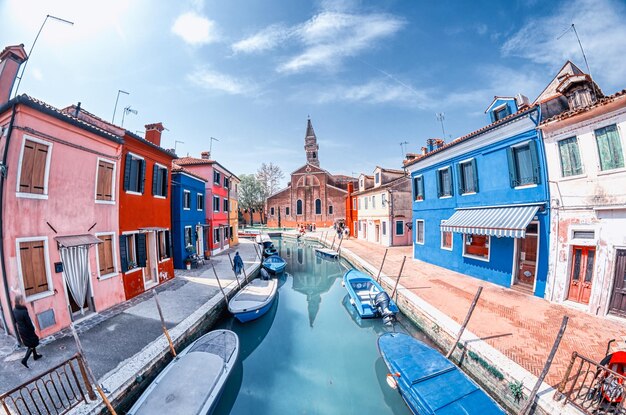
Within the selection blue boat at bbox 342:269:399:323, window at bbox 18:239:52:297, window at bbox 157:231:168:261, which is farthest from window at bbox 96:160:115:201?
blue boat at bbox 342:269:399:323

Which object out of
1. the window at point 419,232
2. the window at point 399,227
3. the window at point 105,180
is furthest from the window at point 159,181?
the window at point 399,227

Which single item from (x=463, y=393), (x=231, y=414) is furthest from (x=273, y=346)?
(x=463, y=393)

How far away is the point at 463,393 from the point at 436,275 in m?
9.41

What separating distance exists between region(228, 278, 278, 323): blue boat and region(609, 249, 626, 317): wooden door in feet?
40.4

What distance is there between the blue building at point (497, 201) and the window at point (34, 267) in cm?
1588

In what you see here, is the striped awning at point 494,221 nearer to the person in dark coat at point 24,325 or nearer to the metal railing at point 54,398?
the metal railing at point 54,398

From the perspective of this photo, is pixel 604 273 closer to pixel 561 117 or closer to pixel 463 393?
pixel 561 117

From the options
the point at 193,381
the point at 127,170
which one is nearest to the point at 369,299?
the point at 193,381

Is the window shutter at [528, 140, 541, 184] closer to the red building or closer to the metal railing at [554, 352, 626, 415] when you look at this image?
the metal railing at [554, 352, 626, 415]

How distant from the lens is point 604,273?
26.5 feet

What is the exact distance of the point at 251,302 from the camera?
37.5 feet

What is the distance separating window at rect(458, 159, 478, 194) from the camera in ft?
42.9

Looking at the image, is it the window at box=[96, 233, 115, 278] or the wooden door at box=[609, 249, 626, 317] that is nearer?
the wooden door at box=[609, 249, 626, 317]

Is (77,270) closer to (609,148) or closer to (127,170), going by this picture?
(127,170)
